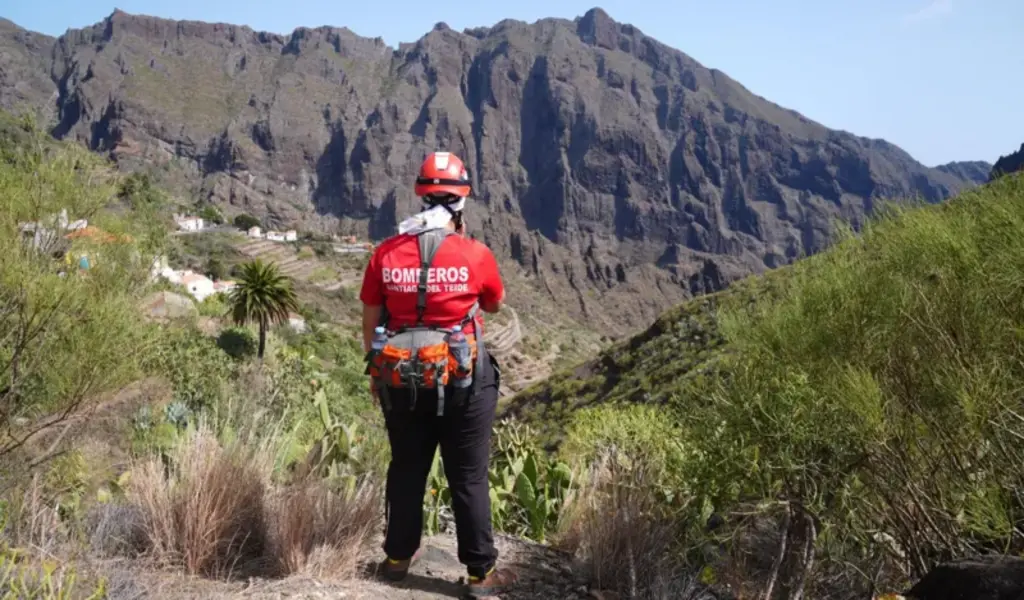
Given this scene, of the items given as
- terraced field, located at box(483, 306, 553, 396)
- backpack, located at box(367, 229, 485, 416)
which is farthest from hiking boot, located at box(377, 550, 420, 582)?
terraced field, located at box(483, 306, 553, 396)

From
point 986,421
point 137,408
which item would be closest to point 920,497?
point 986,421

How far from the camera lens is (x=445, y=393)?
342cm

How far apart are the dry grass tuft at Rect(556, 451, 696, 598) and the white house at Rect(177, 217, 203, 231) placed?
87.3 m

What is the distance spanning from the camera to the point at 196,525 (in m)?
3.50

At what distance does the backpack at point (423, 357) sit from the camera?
3.28 meters

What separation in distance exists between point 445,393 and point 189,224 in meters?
A: 91.6

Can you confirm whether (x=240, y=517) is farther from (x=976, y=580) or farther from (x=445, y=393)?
(x=976, y=580)

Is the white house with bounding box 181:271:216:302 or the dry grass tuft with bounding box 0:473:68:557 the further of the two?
the white house with bounding box 181:271:216:302

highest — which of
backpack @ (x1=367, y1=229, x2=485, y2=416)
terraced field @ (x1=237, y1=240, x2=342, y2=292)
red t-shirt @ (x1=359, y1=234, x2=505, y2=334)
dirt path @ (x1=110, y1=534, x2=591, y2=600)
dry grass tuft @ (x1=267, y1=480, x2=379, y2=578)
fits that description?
terraced field @ (x1=237, y1=240, x2=342, y2=292)

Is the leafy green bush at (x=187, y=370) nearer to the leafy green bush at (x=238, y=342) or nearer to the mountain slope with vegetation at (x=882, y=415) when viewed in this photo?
the leafy green bush at (x=238, y=342)

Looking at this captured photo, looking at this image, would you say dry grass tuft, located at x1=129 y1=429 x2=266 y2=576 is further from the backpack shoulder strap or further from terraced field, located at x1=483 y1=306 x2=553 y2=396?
terraced field, located at x1=483 y1=306 x2=553 y2=396

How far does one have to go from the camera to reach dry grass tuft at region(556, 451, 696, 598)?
3885 millimetres

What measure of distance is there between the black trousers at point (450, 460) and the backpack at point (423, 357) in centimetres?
9

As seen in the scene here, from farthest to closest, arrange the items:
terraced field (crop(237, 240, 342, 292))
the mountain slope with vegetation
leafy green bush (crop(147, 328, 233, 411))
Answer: terraced field (crop(237, 240, 342, 292)) < leafy green bush (crop(147, 328, 233, 411)) < the mountain slope with vegetation
